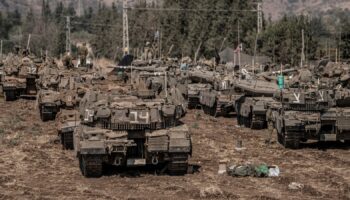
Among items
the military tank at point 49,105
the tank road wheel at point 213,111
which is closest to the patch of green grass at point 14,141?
the military tank at point 49,105

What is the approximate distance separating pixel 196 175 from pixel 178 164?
1.69ft

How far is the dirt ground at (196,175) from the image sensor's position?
13852mm

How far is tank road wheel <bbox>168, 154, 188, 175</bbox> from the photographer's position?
51.1 feet

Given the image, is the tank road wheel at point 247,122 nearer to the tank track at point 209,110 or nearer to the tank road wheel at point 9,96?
the tank track at point 209,110

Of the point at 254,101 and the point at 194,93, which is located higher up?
the point at 254,101

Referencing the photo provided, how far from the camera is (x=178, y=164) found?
1570cm

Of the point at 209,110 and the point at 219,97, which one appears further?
the point at 209,110

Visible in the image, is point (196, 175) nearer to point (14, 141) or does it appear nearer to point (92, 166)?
point (92, 166)

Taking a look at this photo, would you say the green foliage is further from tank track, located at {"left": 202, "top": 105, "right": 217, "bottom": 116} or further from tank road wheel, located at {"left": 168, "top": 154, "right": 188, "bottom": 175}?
tank road wheel, located at {"left": 168, "top": 154, "right": 188, "bottom": 175}

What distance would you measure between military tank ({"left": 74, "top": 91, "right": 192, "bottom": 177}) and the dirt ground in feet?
1.24

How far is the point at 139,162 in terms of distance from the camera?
51.7 feet

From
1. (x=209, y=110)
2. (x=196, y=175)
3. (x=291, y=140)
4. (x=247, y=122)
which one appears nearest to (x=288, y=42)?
(x=209, y=110)

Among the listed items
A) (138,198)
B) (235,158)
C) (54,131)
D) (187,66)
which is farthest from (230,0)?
(138,198)

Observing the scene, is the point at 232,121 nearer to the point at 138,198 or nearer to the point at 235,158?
the point at 235,158
